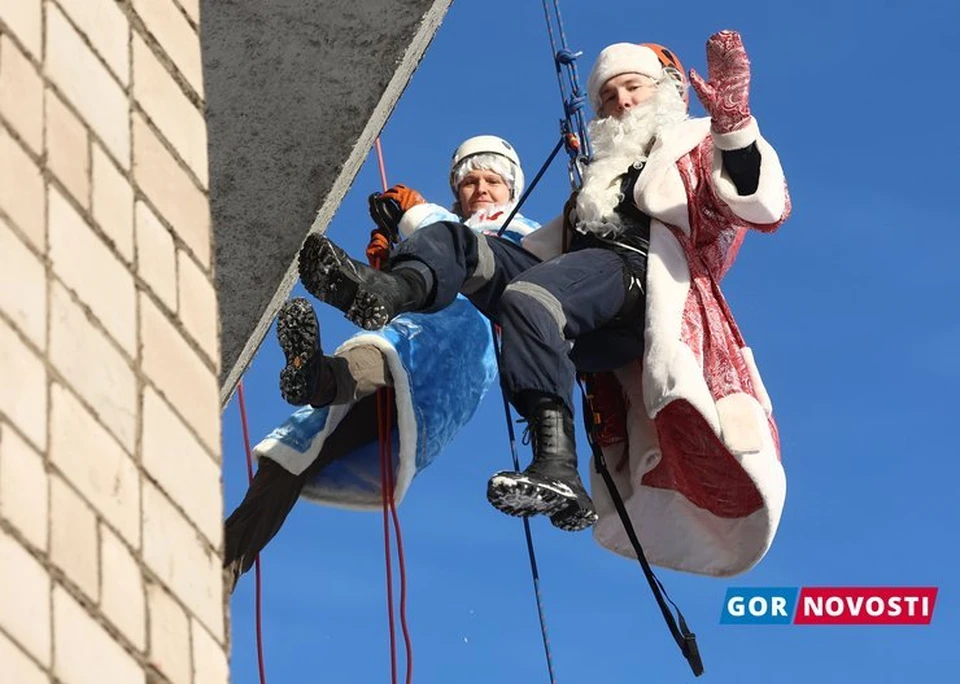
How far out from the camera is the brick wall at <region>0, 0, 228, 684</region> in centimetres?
404

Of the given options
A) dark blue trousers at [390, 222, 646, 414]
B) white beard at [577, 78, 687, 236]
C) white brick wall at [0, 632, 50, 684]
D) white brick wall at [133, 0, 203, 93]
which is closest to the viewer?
white brick wall at [0, 632, 50, 684]

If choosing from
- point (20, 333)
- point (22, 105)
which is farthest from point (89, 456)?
point (22, 105)

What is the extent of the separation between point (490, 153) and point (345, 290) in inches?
80.2

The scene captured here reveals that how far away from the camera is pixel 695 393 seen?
6383mm

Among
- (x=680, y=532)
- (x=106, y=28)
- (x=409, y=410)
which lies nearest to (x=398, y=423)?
(x=409, y=410)

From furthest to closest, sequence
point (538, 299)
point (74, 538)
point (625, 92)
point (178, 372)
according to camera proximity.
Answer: point (625, 92) < point (538, 299) < point (178, 372) < point (74, 538)

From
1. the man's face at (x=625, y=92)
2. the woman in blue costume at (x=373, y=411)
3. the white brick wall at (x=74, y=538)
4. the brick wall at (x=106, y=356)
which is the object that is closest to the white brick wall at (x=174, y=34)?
the brick wall at (x=106, y=356)

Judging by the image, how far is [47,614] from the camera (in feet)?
13.0

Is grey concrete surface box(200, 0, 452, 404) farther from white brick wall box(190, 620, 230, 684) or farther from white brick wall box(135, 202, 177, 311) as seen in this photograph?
white brick wall box(190, 620, 230, 684)

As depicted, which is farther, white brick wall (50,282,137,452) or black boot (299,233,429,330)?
black boot (299,233,429,330)

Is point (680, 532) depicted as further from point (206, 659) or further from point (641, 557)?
point (206, 659)

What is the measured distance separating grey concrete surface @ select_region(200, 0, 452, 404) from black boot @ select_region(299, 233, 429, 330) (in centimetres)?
124

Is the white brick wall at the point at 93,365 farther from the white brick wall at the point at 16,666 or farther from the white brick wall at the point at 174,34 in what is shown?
the white brick wall at the point at 174,34

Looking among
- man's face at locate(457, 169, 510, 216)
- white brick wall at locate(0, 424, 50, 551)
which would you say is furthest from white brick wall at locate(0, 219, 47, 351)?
man's face at locate(457, 169, 510, 216)
